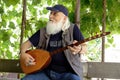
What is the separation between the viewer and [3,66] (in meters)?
3.92

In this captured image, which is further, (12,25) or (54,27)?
(12,25)

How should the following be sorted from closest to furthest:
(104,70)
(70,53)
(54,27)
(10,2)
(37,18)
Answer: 1. (70,53)
2. (54,27)
3. (104,70)
4. (10,2)
5. (37,18)

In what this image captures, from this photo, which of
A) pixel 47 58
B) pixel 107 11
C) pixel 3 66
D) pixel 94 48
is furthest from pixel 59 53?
pixel 94 48

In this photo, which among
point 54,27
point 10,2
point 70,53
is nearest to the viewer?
point 70,53

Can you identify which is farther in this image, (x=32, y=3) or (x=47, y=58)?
(x=32, y=3)

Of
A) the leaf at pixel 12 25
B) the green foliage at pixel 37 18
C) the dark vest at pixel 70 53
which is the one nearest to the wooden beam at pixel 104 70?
the dark vest at pixel 70 53

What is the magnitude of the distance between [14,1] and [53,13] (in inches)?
33.8

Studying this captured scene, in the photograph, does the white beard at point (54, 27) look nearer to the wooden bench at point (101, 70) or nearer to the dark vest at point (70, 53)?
the dark vest at point (70, 53)

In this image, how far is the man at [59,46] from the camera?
339 cm

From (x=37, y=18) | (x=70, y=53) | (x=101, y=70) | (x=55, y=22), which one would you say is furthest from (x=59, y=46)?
(x=37, y=18)

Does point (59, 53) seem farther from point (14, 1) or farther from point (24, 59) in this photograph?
point (14, 1)

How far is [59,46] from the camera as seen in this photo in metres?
3.45

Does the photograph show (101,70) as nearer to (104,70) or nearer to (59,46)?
(104,70)

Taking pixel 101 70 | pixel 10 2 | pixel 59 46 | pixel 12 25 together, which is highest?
pixel 10 2
